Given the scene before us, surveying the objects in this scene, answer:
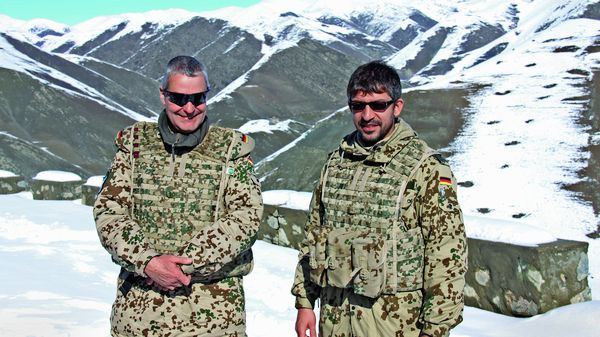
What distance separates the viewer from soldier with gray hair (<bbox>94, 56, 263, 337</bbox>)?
252 cm

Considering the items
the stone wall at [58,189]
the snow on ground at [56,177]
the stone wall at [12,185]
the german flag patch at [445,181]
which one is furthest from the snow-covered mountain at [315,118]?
the stone wall at [12,185]

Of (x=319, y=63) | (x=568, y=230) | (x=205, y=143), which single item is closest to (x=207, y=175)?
(x=205, y=143)

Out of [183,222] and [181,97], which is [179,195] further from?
[181,97]

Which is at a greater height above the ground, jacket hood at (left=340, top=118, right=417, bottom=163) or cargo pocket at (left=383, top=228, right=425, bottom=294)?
jacket hood at (left=340, top=118, right=417, bottom=163)

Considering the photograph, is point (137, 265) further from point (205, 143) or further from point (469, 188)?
point (469, 188)

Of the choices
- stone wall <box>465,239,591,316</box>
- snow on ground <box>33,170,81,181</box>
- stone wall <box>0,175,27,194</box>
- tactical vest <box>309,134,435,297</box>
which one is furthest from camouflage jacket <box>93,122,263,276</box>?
stone wall <box>0,175,27,194</box>

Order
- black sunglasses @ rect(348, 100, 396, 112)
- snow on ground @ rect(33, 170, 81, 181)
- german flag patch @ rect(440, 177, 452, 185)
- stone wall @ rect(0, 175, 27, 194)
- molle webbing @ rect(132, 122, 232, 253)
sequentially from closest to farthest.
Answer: german flag patch @ rect(440, 177, 452, 185) < black sunglasses @ rect(348, 100, 396, 112) < molle webbing @ rect(132, 122, 232, 253) < snow on ground @ rect(33, 170, 81, 181) < stone wall @ rect(0, 175, 27, 194)

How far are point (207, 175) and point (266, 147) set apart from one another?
32.7 m

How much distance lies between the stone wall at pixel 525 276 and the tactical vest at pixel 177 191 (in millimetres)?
3174

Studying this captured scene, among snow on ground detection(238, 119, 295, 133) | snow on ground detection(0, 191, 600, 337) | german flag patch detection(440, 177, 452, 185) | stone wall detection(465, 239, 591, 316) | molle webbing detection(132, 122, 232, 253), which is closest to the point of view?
german flag patch detection(440, 177, 452, 185)

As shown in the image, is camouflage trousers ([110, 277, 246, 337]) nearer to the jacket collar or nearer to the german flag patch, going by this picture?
the jacket collar

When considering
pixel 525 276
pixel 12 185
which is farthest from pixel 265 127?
pixel 525 276

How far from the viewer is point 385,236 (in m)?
2.43

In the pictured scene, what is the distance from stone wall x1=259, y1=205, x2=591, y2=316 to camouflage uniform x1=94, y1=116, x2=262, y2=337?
316 centimetres
